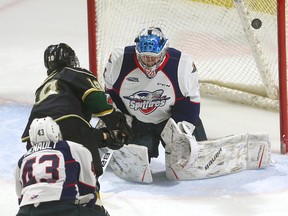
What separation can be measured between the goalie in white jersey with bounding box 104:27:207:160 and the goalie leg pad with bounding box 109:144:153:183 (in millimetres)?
160

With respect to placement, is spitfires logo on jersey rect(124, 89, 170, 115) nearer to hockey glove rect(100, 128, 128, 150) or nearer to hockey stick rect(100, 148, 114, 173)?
hockey stick rect(100, 148, 114, 173)

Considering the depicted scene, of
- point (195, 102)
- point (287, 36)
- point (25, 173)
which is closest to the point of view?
point (25, 173)

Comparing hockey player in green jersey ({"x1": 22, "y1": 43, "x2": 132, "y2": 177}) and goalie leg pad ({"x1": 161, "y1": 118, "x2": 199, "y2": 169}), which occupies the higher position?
hockey player in green jersey ({"x1": 22, "y1": 43, "x2": 132, "y2": 177})

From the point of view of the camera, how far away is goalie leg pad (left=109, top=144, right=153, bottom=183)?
12.3 feet

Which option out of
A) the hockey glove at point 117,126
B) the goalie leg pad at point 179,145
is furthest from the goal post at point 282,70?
the hockey glove at point 117,126

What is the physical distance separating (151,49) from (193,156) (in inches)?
20.2

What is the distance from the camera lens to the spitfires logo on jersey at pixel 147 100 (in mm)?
3783

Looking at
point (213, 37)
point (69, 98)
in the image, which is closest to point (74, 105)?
point (69, 98)

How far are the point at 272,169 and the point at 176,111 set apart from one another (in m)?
0.55

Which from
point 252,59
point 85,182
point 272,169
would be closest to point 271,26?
→ point 252,59

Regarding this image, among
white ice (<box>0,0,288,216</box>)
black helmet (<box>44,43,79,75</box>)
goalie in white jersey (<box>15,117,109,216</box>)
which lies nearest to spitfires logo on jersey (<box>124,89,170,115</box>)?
white ice (<box>0,0,288,216</box>)

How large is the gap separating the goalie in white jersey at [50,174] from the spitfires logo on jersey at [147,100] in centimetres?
117

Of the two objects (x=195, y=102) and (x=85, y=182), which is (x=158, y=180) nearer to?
(x=195, y=102)

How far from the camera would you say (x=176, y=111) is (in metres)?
Answer: 3.80
